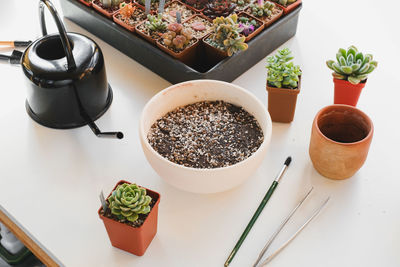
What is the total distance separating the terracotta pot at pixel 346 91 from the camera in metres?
1.10

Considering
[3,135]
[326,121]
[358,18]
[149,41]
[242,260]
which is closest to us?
[242,260]

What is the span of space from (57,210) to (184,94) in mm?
385

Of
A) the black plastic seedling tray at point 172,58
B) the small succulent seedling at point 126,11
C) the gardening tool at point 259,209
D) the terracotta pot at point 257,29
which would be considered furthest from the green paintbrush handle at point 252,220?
the small succulent seedling at point 126,11

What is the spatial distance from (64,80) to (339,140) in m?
0.64

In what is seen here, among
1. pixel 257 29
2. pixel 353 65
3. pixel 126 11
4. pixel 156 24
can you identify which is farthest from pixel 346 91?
pixel 126 11

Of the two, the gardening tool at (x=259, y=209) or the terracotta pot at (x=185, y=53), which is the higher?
the terracotta pot at (x=185, y=53)

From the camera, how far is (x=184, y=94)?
111 centimetres

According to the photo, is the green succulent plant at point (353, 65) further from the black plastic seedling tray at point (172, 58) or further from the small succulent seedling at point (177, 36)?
the small succulent seedling at point (177, 36)

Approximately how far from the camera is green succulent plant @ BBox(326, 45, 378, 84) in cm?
104

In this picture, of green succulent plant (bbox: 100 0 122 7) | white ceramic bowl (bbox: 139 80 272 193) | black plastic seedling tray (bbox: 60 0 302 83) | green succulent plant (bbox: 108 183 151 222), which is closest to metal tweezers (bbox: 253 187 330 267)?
white ceramic bowl (bbox: 139 80 272 193)

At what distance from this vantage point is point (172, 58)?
124 cm

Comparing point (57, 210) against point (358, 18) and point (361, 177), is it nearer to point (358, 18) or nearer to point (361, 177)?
point (361, 177)

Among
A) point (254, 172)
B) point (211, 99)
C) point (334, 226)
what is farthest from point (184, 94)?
point (334, 226)

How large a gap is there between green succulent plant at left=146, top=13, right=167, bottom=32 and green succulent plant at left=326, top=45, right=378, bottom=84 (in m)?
0.48
